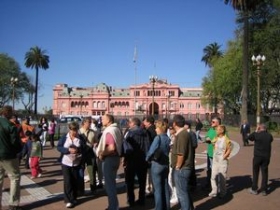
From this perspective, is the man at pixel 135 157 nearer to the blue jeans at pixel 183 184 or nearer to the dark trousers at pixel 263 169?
the blue jeans at pixel 183 184

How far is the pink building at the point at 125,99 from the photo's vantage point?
11694 centimetres

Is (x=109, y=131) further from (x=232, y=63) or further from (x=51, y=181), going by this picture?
(x=232, y=63)

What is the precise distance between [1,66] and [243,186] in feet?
252

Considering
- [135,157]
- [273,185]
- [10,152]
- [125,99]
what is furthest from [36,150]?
[125,99]

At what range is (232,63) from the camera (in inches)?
1916

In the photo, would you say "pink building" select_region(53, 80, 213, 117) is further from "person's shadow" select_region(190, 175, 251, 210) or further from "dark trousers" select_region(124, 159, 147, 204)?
"dark trousers" select_region(124, 159, 147, 204)

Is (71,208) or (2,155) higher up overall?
(2,155)

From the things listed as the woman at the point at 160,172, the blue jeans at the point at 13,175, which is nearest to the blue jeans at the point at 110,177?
the woman at the point at 160,172

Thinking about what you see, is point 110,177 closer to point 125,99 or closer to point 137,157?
point 137,157

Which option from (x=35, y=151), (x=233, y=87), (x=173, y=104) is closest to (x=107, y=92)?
(x=173, y=104)

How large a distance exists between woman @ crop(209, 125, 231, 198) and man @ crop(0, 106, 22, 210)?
444cm

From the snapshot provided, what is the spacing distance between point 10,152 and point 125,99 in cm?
11437

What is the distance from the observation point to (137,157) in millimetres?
7930

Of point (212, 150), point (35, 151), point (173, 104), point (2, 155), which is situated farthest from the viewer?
point (173, 104)
